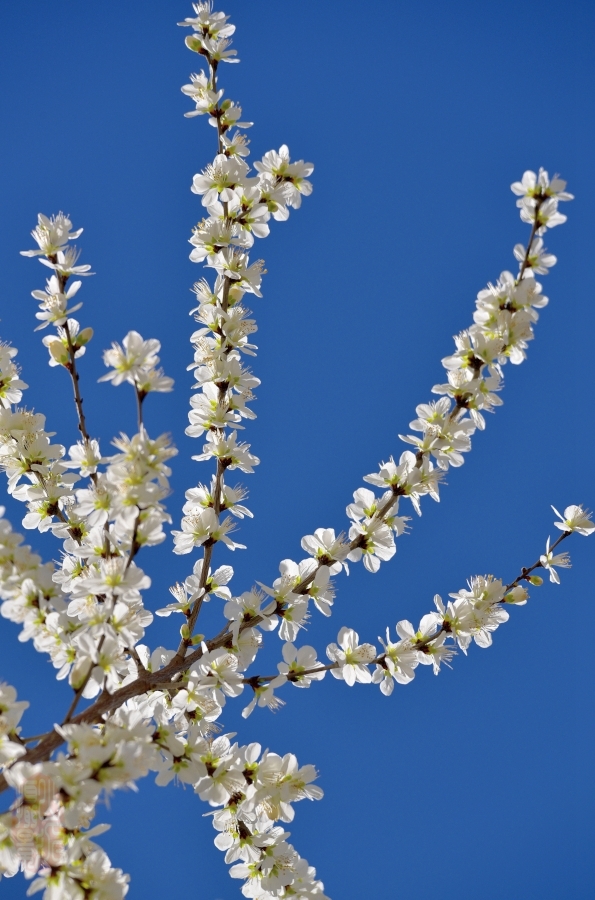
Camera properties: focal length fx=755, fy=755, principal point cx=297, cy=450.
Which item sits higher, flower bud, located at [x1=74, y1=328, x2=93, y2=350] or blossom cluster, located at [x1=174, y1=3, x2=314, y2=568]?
blossom cluster, located at [x1=174, y1=3, x2=314, y2=568]

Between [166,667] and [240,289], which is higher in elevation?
[240,289]

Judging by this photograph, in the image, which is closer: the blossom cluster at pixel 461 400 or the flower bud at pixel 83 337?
the blossom cluster at pixel 461 400

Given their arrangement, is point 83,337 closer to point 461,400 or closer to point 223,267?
point 223,267

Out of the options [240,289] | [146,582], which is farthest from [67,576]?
[240,289]

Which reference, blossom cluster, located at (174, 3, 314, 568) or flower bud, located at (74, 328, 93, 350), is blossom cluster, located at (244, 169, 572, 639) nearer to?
blossom cluster, located at (174, 3, 314, 568)

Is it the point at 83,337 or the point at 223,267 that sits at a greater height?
the point at 223,267

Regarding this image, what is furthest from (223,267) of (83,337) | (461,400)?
(461,400)

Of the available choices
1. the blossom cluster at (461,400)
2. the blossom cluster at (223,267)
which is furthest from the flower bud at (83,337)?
the blossom cluster at (461,400)

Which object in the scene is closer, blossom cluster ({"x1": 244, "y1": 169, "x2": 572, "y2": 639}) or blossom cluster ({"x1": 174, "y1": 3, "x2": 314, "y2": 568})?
blossom cluster ({"x1": 244, "y1": 169, "x2": 572, "y2": 639})

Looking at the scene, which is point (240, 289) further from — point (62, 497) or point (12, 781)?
point (12, 781)

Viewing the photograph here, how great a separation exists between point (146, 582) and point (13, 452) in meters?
0.74

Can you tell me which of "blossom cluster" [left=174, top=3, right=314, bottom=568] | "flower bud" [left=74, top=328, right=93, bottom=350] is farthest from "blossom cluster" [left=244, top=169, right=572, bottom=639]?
"flower bud" [left=74, top=328, right=93, bottom=350]

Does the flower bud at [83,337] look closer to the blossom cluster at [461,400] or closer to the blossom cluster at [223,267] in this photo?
the blossom cluster at [223,267]

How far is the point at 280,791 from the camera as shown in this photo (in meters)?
2.01
